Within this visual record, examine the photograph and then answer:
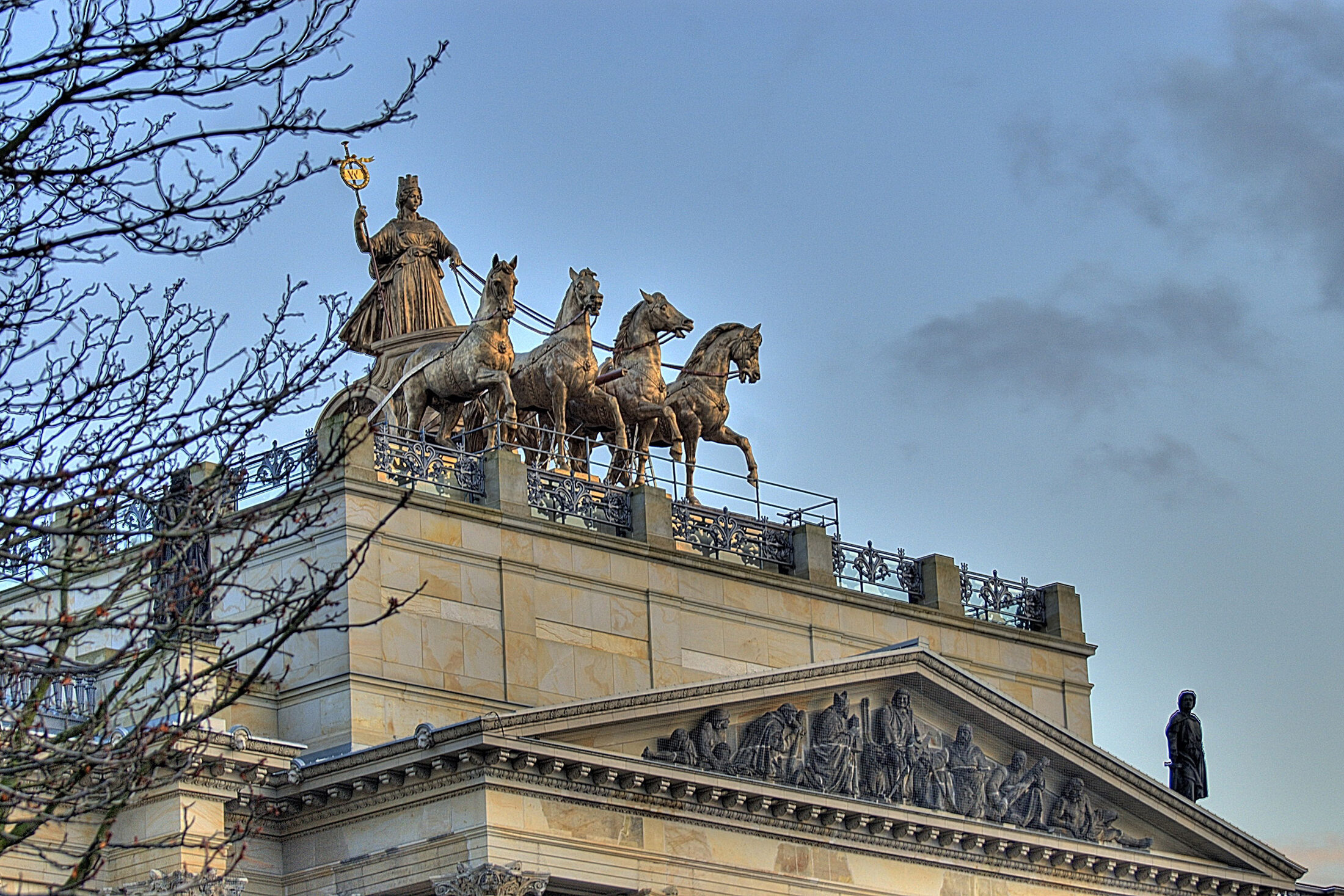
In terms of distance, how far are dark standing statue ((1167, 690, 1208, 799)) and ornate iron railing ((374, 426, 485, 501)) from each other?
1336cm

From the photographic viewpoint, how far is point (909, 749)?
38906 millimetres

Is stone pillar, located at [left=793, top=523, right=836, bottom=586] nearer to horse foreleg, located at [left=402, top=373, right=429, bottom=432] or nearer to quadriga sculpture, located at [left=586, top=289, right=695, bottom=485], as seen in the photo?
quadriga sculpture, located at [left=586, top=289, right=695, bottom=485]

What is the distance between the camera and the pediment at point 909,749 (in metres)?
35.6

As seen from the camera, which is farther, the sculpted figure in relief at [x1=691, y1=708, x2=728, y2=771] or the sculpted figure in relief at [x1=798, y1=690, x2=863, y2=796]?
the sculpted figure in relief at [x1=798, y1=690, x2=863, y2=796]

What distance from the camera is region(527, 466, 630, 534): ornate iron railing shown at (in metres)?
40.6

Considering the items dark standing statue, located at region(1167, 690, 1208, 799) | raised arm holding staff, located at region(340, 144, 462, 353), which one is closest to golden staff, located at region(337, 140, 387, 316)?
raised arm holding staff, located at region(340, 144, 462, 353)

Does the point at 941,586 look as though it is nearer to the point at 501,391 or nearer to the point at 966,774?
the point at 966,774

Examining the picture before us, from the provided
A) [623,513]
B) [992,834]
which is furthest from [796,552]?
[992,834]

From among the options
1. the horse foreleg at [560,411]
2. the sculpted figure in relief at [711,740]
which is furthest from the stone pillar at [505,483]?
the sculpted figure in relief at [711,740]

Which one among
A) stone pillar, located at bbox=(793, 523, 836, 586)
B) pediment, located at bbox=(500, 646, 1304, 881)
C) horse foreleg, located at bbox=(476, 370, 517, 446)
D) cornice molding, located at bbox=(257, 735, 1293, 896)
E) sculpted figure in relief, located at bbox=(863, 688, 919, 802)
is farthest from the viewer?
stone pillar, located at bbox=(793, 523, 836, 586)

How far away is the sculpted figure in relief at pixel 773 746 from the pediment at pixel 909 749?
0.02m

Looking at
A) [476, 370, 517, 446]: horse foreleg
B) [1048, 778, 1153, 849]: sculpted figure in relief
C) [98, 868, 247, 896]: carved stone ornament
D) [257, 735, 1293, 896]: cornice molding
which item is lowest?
[98, 868, 247, 896]: carved stone ornament

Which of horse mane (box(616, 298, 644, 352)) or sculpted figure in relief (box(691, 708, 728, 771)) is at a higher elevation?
horse mane (box(616, 298, 644, 352))

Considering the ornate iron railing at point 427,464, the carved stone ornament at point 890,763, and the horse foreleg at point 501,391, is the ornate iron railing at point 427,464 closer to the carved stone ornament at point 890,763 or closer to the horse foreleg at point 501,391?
the horse foreleg at point 501,391
